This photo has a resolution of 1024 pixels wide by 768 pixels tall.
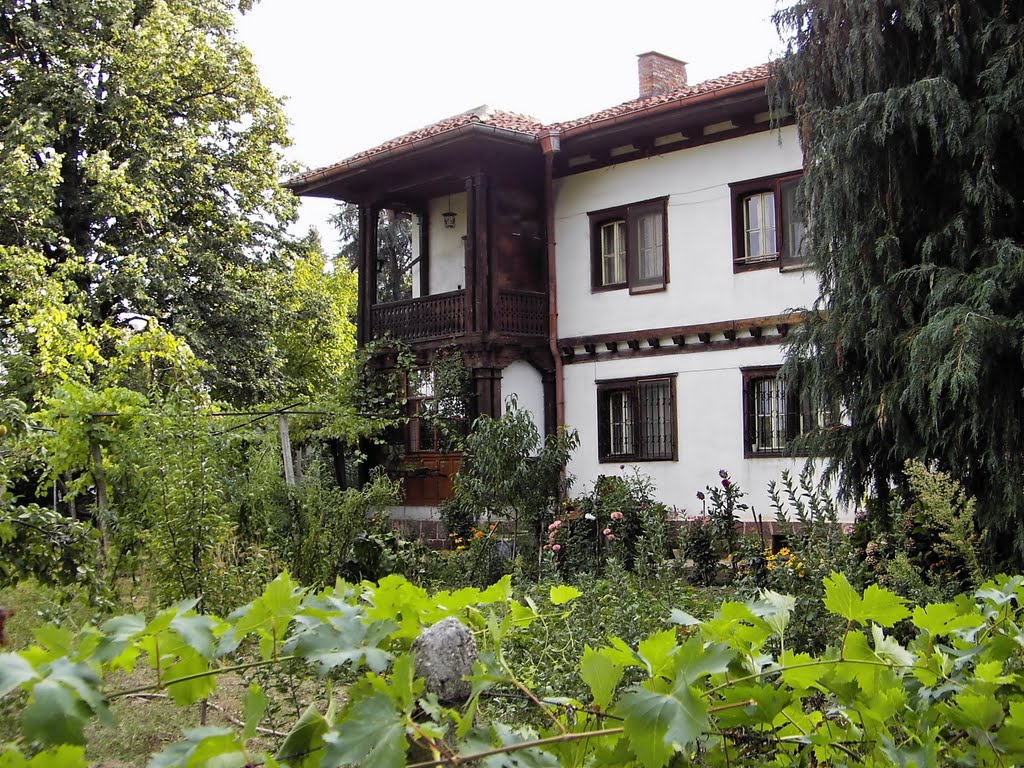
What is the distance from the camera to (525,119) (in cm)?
1795

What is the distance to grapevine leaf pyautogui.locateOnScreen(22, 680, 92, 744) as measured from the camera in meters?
1.07

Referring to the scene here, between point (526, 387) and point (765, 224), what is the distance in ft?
14.8

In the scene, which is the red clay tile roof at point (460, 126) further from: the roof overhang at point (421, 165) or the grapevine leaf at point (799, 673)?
the grapevine leaf at point (799, 673)

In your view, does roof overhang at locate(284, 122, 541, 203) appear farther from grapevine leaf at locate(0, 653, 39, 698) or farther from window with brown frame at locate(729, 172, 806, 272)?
grapevine leaf at locate(0, 653, 39, 698)

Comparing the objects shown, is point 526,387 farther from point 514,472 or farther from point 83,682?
point 83,682

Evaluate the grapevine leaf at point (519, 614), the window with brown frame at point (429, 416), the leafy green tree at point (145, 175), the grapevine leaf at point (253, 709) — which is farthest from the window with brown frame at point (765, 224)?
the grapevine leaf at point (253, 709)

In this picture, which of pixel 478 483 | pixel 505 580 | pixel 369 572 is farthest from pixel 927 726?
pixel 478 483

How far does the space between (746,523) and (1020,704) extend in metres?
13.5

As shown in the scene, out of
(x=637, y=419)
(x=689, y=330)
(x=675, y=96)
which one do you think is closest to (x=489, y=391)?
(x=637, y=419)

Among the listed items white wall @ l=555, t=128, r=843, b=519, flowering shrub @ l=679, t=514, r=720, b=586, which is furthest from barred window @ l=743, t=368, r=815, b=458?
flowering shrub @ l=679, t=514, r=720, b=586

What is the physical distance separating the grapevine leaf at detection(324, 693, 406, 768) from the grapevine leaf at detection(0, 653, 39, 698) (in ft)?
1.03

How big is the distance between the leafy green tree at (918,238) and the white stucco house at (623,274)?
4186 millimetres

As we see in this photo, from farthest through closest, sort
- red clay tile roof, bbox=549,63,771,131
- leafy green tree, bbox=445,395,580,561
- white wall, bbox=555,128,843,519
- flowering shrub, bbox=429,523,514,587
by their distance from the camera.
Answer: white wall, bbox=555,128,843,519, red clay tile roof, bbox=549,63,771,131, leafy green tree, bbox=445,395,580,561, flowering shrub, bbox=429,523,514,587

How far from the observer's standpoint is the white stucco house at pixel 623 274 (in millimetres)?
14945
